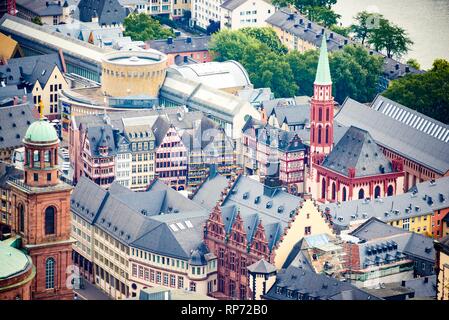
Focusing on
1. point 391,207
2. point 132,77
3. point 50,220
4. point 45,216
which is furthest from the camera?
point 132,77

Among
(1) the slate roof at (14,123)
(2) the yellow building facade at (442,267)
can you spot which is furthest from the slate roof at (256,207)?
(1) the slate roof at (14,123)

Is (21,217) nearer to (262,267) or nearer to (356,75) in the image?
(262,267)

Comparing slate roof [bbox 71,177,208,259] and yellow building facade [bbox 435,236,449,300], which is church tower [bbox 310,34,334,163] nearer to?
slate roof [bbox 71,177,208,259]

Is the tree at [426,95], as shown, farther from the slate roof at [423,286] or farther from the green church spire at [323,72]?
the slate roof at [423,286]

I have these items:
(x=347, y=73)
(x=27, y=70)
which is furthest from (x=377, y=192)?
(x=27, y=70)
